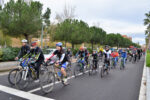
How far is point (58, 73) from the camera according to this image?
614 cm

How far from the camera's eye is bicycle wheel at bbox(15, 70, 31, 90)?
5625 millimetres

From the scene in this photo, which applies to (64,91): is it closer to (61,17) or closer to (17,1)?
(17,1)

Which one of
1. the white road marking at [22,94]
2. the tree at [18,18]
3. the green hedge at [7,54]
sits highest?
the tree at [18,18]

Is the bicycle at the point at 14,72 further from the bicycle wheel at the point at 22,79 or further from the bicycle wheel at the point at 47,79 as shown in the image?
the bicycle wheel at the point at 47,79

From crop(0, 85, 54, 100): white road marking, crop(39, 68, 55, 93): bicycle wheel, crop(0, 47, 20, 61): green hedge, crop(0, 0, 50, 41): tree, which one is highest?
crop(0, 0, 50, 41): tree

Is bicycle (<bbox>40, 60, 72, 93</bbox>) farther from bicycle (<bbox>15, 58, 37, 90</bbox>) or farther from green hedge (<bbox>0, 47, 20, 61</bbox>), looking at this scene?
green hedge (<bbox>0, 47, 20, 61</bbox>)

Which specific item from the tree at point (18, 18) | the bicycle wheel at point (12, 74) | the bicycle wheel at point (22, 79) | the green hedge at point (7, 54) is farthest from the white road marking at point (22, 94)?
the tree at point (18, 18)

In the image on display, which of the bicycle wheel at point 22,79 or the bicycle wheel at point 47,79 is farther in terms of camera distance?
the bicycle wheel at point 47,79

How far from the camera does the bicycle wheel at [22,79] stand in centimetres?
562

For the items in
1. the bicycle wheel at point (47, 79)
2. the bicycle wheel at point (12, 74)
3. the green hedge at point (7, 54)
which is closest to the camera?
the bicycle wheel at point (12, 74)

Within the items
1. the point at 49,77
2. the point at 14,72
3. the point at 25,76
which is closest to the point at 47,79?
the point at 49,77

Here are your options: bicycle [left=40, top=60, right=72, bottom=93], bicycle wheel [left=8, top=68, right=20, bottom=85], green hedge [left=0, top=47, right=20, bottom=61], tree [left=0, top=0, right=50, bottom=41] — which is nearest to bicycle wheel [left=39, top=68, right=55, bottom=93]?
bicycle [left=40, top=60, right=72, bottom=93]

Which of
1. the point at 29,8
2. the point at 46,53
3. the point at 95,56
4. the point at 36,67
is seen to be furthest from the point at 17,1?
the point at 36,67

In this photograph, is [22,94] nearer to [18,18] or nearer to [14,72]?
[14,72]
